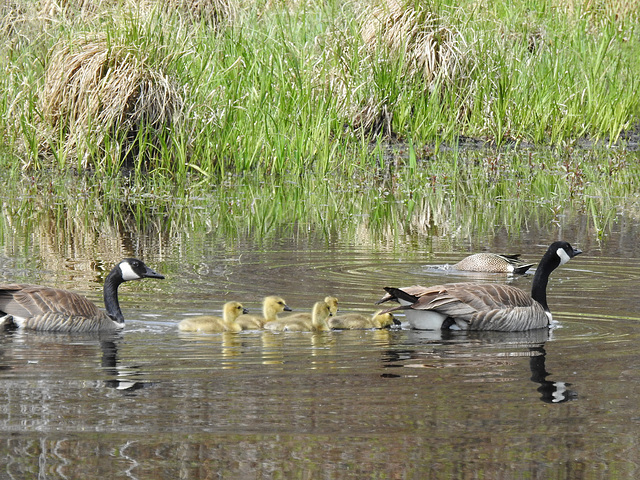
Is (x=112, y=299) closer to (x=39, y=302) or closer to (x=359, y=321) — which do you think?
(x=39, y=302)

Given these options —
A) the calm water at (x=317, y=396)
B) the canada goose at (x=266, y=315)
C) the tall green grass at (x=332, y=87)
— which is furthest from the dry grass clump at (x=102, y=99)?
the canada goose at (x=266, y=315)

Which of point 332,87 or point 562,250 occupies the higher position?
point 332,87

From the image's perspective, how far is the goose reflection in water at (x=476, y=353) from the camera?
628 cm

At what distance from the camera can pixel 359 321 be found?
8266 mm

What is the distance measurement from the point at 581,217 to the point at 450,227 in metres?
1.64

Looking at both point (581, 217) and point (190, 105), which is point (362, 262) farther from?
point (190, 105)

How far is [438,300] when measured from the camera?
8.27 metres

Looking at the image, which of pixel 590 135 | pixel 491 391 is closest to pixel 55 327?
pixel 491 391

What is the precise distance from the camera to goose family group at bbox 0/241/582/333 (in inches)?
319

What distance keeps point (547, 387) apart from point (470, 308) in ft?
7.04

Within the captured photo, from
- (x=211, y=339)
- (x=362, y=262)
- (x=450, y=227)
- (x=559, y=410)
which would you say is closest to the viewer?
(x=559, y=410)

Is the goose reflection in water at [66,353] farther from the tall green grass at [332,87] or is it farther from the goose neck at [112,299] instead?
the tall green grass at [332,87]

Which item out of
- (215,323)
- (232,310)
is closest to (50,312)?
(215,323)

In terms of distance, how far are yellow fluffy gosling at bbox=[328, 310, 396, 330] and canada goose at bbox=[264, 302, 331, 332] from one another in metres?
0.08
